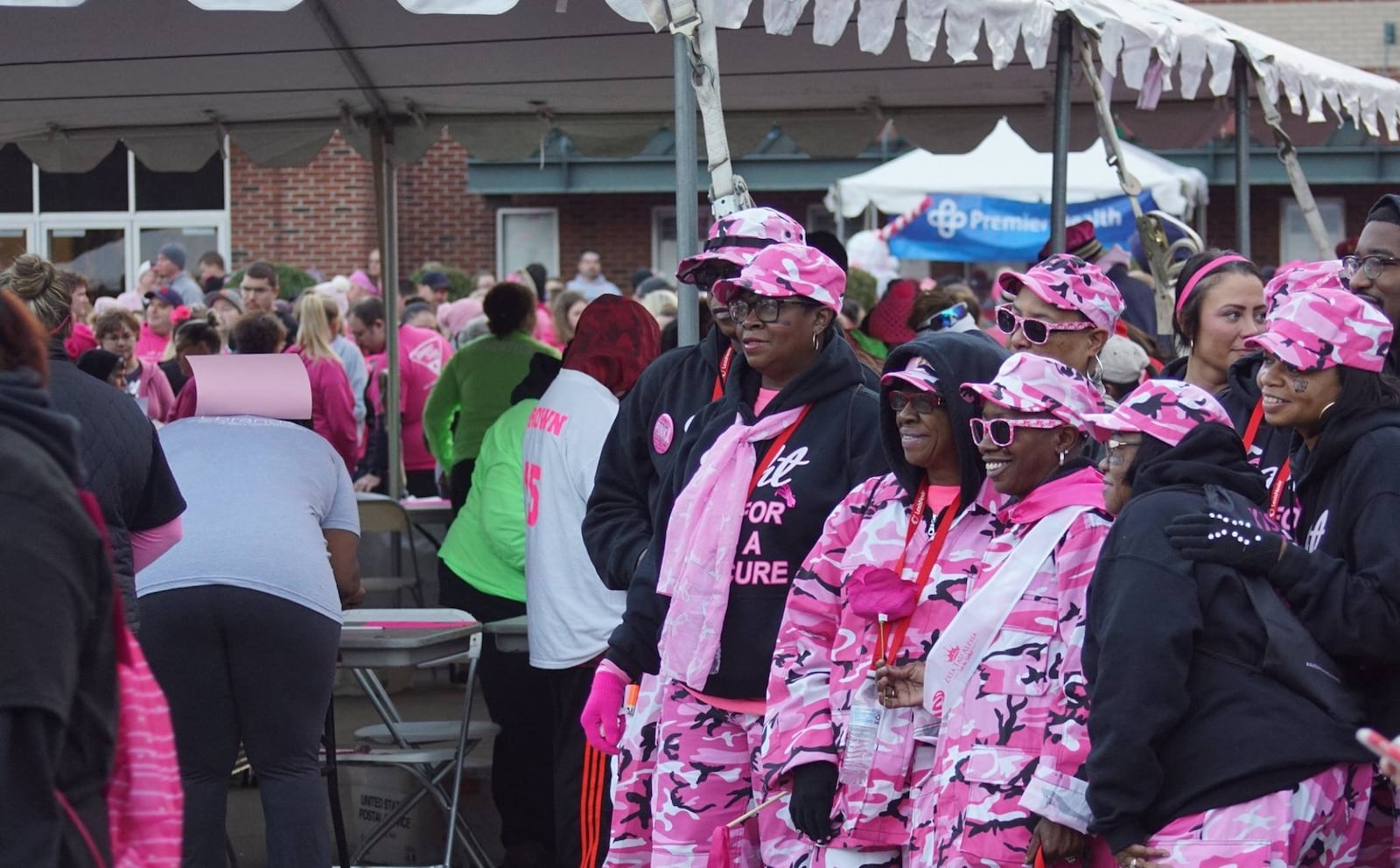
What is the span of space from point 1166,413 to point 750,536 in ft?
3.63

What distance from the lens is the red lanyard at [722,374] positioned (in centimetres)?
482

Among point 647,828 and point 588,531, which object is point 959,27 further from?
point 647,828

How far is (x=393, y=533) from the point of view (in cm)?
1003

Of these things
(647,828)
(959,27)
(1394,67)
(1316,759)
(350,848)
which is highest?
(1394,67)

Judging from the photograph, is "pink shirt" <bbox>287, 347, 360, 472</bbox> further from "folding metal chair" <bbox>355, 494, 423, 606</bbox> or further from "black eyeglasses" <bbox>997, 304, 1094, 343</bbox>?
"black eyeglasses" <bbox>997, 304, 1094, 343</bbox>

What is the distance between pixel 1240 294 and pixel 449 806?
3.26 metres

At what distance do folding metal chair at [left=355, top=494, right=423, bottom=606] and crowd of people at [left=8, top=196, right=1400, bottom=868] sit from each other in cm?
277

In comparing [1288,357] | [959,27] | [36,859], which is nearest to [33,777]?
[36,859]

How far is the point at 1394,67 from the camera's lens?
2370cm

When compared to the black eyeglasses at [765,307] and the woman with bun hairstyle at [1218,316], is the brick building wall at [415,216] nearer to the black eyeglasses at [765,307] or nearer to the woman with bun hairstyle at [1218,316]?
the woman with bun hairstyle at [1218,316]

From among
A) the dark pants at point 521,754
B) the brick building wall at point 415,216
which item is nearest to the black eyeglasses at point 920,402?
the dark pants at point 521,754

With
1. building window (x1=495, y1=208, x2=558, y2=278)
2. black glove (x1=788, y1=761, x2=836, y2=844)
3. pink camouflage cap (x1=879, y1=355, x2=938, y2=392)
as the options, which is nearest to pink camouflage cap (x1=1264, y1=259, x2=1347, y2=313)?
pink camouflage cap (x1=879, y1=355, x2=938, y2=392)

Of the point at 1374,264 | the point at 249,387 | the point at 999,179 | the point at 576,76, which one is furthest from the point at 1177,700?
the point at 999,179

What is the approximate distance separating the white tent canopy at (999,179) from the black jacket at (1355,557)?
12.1 metres
